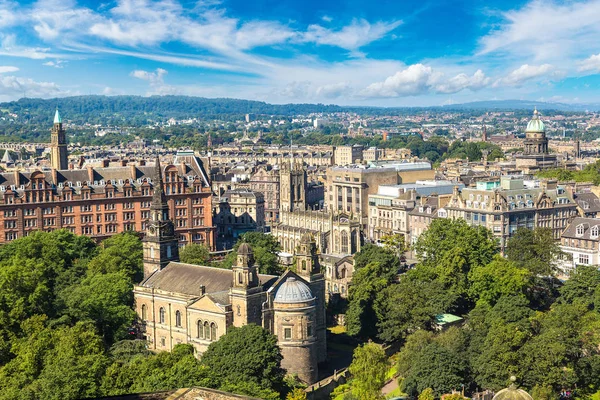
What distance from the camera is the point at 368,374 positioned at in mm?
62312

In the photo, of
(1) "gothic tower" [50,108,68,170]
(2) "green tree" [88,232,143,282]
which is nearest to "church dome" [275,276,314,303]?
(2) "green tree" [88,232,143,282]

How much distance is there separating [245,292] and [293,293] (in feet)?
15.7

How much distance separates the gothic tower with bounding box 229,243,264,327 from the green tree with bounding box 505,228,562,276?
36451mm

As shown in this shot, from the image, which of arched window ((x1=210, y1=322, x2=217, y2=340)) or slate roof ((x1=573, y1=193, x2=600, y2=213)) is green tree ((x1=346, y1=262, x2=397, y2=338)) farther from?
slate roof ((x1=573, y1=193, x2=600, y2=213))

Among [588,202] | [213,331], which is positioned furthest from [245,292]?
[588,202]

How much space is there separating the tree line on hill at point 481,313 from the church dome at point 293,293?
10.3m

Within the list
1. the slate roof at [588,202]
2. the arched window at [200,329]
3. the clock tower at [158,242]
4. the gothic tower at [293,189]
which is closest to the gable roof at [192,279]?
the clock tower at [158,242]

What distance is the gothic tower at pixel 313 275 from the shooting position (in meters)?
77.6

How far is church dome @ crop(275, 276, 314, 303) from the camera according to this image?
72.6m

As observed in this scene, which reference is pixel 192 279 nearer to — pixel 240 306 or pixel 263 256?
pixel 240 306

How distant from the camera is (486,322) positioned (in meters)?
74.9

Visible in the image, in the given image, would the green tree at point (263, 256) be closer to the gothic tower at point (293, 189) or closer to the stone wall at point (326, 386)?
the stone wall at point (326, 386)

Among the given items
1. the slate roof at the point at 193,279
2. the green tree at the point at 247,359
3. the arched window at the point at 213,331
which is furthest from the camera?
the slate roof at the point at 193,279

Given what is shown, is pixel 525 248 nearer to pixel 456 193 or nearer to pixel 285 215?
pixel 456 193
